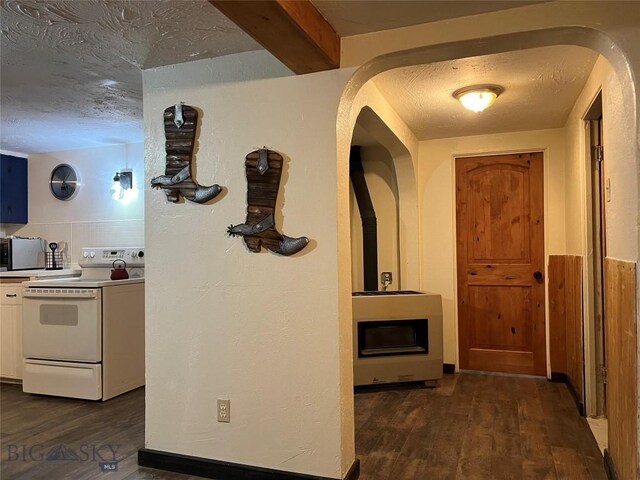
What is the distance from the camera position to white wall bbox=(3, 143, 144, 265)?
4465 mm

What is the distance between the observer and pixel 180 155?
7.54 feet

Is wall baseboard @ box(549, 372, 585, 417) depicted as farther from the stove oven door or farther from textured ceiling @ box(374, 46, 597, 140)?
the stove oven door

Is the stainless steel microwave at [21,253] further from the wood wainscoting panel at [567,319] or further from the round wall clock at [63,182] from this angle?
the wood wainscoting panel at [567,319]

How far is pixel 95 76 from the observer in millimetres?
2590

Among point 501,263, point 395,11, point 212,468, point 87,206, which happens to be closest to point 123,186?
point 87,206

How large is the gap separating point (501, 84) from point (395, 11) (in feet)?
4.16

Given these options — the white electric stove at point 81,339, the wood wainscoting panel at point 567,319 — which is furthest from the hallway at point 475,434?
the white electric stove at point 81,339

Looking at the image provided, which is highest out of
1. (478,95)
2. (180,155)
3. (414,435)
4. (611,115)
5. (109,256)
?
(478,95)

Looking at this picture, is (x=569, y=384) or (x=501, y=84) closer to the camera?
(x=501, y=84)

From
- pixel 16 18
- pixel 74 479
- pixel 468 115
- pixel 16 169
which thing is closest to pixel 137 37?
pixel 16 18

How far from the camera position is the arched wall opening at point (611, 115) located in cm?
175

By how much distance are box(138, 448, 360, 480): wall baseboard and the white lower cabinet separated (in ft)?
7.19

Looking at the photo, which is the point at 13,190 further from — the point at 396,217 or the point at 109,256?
the point at 396,217

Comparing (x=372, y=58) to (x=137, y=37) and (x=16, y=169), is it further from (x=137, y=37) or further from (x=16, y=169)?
(x=16, y=169)
